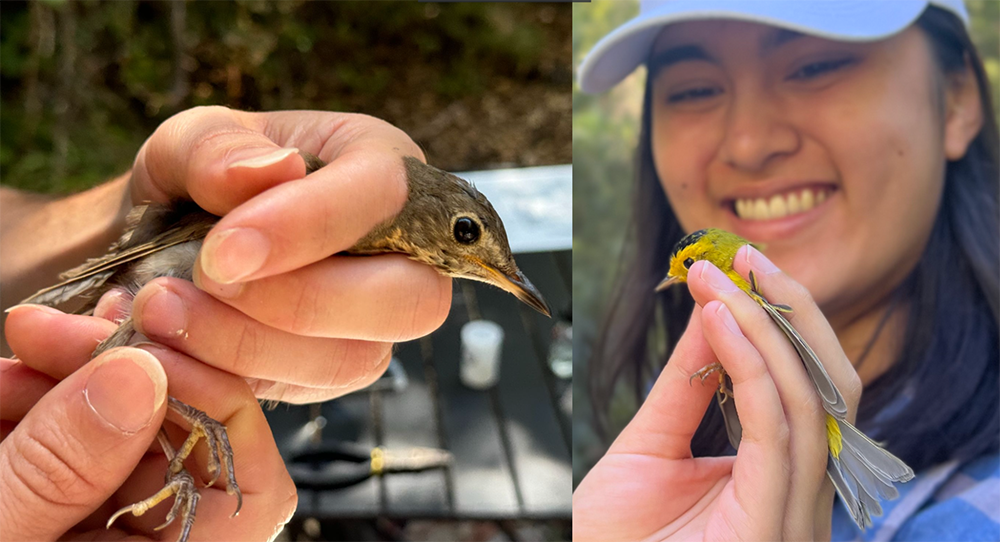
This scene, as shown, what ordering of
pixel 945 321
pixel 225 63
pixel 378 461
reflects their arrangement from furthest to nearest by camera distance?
pixel 225 63
pixel 378 461
pixel 945 321

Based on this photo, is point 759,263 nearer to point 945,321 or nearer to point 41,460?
point 945,321

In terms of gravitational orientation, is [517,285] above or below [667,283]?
above

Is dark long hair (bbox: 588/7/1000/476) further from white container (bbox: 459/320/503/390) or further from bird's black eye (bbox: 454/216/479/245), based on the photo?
white container (bbox: 459/320/503/390)

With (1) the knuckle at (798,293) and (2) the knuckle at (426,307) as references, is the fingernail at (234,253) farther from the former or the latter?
(1) the knuckle at (798,293)

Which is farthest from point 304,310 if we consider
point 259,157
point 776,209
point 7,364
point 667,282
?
point 776,209

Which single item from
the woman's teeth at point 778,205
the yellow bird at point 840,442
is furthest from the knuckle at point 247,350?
the woman's teeth at point 778,205

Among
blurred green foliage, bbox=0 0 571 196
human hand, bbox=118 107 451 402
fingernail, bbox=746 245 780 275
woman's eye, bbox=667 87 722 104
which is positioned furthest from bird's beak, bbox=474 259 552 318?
blurred green foliage, bbox=0 0 571 196
